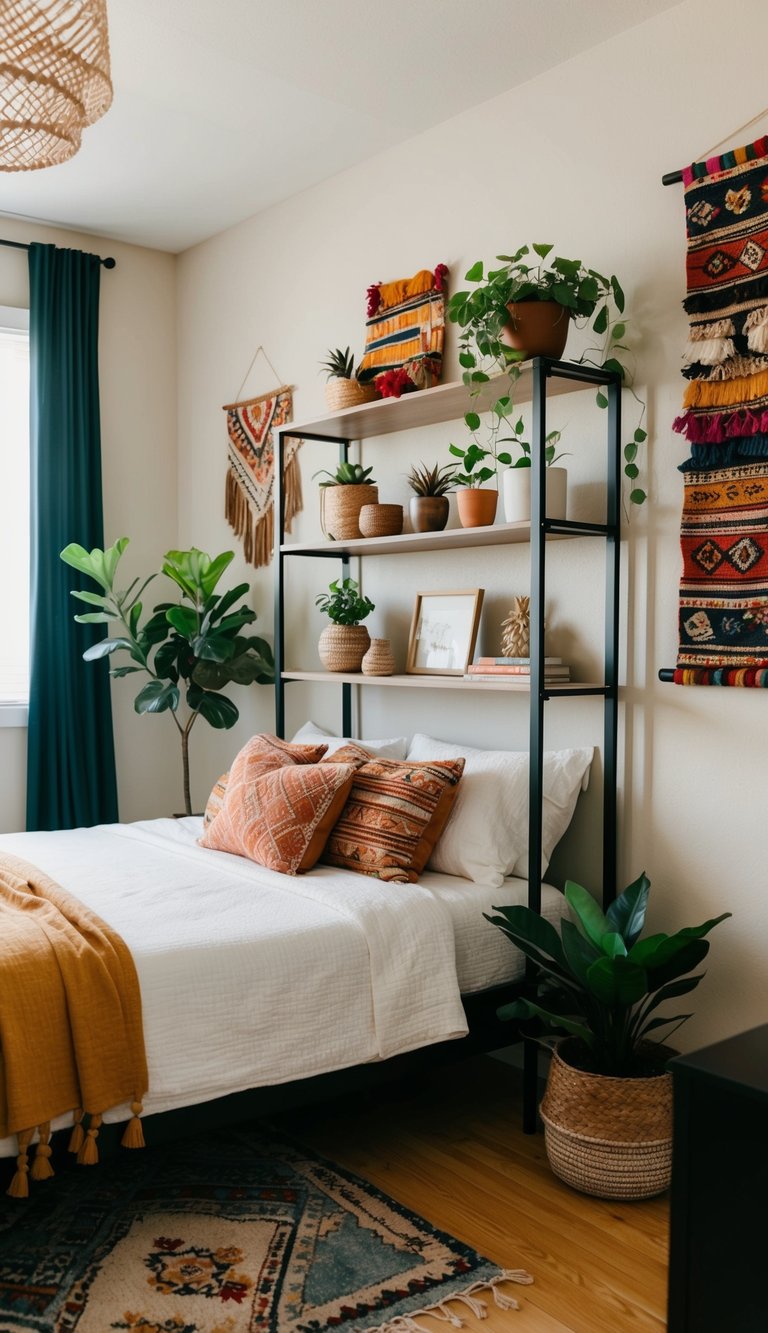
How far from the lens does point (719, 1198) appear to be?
5.11ft

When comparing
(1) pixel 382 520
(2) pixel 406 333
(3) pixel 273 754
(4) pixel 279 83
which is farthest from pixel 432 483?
(4) pixel 279 83

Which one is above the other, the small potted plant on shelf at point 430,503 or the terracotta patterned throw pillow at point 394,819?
the small potted plant on shelf at point 430,503

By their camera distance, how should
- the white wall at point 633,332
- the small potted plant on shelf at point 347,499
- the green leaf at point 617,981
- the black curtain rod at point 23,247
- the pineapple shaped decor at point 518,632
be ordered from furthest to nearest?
the black curtain rod at point 23,247 → the small potted plant on shelf at point 347,499 → the pineapple shaped decor at point 518,632 → the white wall at point 633,332 → the green leaf at point 617,981

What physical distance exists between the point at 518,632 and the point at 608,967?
1012 mm

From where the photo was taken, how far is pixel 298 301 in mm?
4051

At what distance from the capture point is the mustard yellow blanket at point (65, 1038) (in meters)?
1.95

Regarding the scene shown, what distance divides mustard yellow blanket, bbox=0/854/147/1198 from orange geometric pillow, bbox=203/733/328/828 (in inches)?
40.7

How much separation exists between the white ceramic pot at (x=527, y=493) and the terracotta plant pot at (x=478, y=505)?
162 mm

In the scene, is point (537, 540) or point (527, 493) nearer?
point (537, 540)

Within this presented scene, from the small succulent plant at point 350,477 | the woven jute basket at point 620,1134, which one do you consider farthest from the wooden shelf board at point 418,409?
the woven jute basket at point 620,1134

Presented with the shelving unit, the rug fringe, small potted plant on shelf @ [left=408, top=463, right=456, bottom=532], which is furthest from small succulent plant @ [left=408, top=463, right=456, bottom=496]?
the rug fringe

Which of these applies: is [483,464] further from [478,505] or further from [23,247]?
[23,247]

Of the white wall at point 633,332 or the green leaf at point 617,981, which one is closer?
the green leaf at point 617,981

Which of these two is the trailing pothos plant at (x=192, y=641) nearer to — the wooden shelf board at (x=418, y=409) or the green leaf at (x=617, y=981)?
the wooden shelf board at (x=418, y=409)
